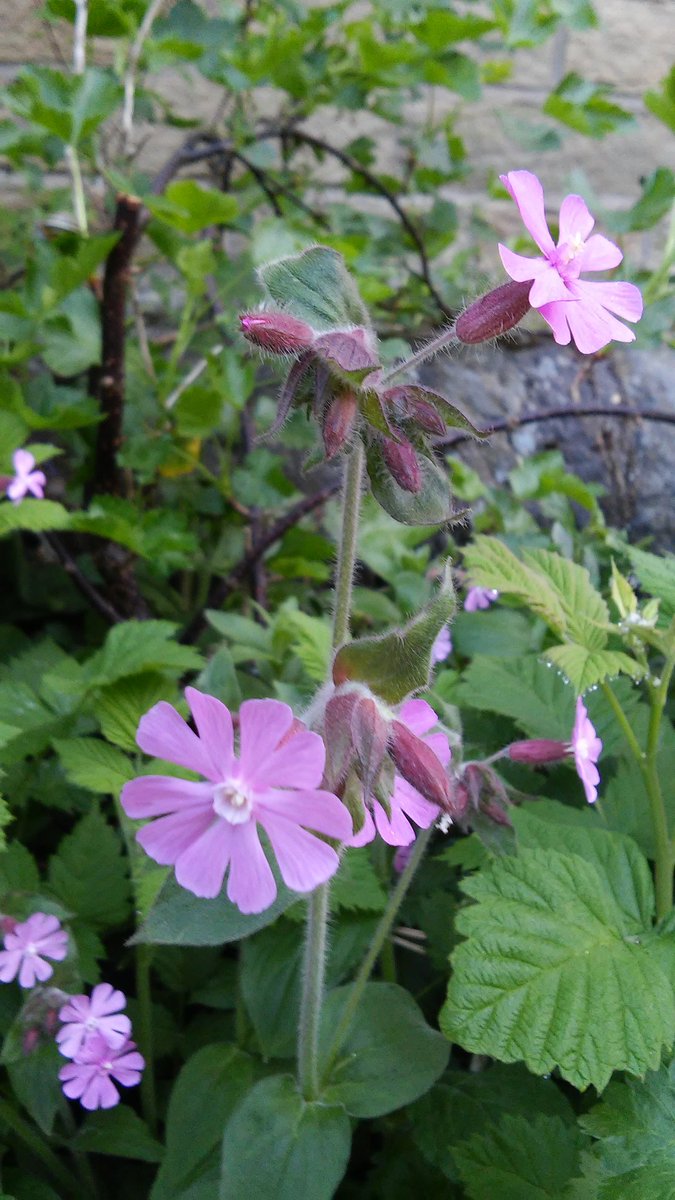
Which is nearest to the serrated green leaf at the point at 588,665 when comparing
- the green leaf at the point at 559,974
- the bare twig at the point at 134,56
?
the green leaf at the point at 559,974

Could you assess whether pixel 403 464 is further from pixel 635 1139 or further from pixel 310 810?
pixel 635 1139

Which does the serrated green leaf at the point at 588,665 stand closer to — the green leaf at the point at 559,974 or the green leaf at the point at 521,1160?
the green leaf at the point at 559,974

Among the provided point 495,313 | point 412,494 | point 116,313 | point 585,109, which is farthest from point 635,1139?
point 585,109

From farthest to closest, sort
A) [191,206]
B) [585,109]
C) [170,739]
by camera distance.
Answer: [585,109] < [191,206] < [170,739]

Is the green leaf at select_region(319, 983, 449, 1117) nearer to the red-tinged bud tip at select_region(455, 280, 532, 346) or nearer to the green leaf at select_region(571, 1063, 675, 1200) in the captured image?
the green leaf at select_region(571, 1063, 675, 1200)

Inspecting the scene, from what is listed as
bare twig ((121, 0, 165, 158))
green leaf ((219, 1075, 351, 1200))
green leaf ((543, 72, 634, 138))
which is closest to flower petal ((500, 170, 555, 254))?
green leaf ((219, 1075, 351, 1200))

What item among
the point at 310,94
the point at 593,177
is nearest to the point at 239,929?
the point at 310,94
